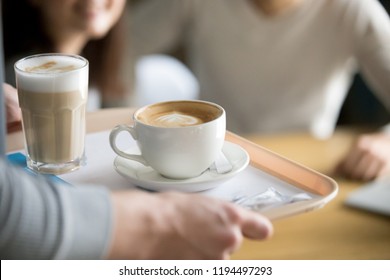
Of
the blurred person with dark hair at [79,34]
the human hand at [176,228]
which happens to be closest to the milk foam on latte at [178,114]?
the human hand at [176,228]

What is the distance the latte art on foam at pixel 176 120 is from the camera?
678mm

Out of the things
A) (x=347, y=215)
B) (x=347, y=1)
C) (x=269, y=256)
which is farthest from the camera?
(x=347, y=1)

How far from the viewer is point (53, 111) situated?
0.71 m

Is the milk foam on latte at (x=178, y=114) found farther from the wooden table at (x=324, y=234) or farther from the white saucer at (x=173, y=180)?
the wooden table at (x=324, y=234)

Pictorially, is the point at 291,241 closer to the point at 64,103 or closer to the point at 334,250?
the point at 334,250

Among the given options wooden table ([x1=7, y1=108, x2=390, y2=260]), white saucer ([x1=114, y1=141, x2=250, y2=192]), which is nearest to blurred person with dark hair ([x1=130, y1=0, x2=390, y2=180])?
wooden table ([x1=7, y1=108, x2=390, y2=260])

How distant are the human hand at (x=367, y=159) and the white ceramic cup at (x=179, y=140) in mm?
495

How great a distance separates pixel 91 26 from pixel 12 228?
0.94 m

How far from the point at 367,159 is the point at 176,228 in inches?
30.5

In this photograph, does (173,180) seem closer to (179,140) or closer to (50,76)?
(179,140)

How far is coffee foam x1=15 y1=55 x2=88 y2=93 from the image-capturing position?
2.30ft

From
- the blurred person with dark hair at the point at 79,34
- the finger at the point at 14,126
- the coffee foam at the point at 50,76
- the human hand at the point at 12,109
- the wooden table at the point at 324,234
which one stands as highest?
the coffee foam at the point at 50,76

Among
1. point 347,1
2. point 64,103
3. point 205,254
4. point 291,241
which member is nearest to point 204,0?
point 347,1

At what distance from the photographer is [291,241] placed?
3.32ft
